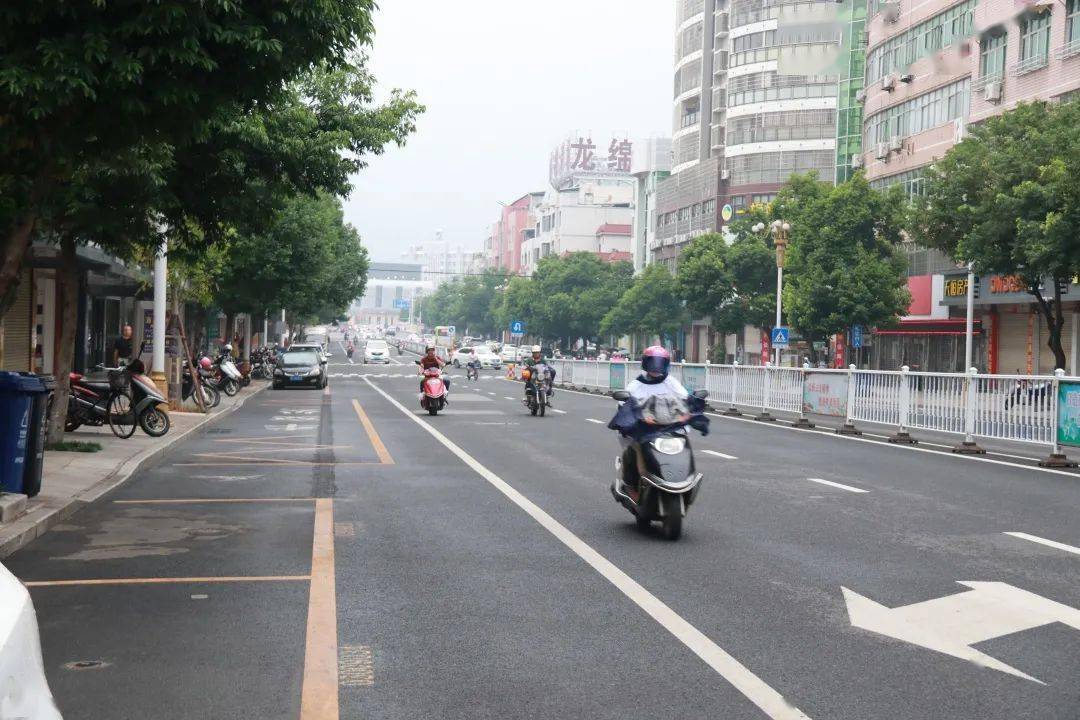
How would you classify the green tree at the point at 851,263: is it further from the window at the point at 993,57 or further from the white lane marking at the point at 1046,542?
the white lane marking at the point at 1046,542

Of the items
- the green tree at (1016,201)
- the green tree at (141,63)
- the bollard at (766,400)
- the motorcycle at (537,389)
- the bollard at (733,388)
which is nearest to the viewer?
the green tree at (141,63)

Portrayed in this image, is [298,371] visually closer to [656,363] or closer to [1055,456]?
[1055,456]

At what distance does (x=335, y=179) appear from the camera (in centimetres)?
1692

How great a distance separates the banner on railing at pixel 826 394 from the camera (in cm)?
2562

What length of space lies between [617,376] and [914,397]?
855 inches

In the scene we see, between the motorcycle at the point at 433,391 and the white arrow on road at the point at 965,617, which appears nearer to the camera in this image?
the white arrow on road at the point at 965,617

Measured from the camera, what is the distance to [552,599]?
25.3ft

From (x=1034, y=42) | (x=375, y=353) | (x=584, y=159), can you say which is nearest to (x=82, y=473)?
(x=1034, y=42)

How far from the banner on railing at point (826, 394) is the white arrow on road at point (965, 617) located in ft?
57.9

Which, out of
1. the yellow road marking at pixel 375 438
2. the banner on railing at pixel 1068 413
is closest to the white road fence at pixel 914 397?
the banner on railing at pixel 1068 413

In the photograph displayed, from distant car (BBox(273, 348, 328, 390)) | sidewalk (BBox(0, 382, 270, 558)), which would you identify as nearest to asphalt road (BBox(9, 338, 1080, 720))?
sidewalk (BBox(0, 382, 270, 558))

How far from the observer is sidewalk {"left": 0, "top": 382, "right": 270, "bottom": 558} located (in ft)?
33.6

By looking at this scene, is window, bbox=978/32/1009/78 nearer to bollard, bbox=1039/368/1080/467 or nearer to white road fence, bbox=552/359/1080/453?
white road fence, bbox=552/359/1080/453

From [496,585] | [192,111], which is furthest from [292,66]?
[496,585]
